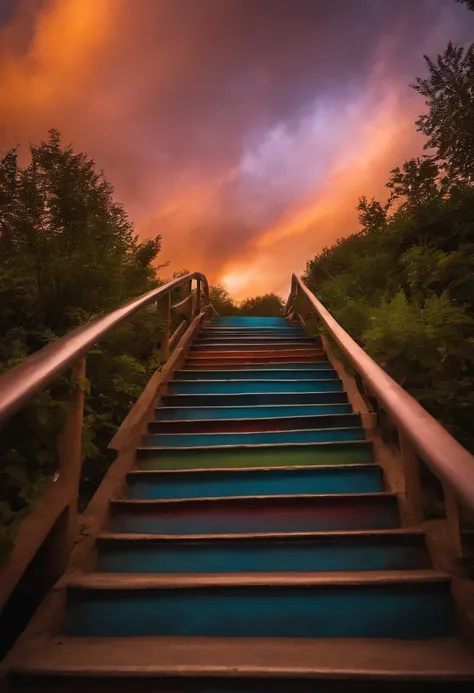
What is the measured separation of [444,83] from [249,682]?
20.5 feet

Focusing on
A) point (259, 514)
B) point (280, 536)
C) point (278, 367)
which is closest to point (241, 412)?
point (278, 367)

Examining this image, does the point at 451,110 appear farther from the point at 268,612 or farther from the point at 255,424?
the point at 268,612

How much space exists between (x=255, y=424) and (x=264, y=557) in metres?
1.32

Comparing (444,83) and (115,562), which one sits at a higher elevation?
(444,83)

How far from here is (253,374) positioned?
4340 mm

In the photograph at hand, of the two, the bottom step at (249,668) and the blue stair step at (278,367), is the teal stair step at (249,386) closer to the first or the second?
the blue stair step at (278,367)

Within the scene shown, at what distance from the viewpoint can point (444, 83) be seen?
514 centimetres

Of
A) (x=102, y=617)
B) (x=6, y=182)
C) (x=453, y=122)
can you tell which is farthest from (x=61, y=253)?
(x=453, y=122)

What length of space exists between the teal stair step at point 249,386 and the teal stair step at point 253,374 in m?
0.25

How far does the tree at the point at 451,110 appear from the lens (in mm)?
4867

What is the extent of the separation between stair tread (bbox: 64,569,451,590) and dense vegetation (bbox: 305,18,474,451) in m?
0.70

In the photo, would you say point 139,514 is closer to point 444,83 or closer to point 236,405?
point 236,405

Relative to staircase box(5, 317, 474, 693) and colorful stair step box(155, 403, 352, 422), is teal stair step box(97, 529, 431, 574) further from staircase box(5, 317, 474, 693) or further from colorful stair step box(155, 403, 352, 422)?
colorful stair step box(155, 403, 352, 422)

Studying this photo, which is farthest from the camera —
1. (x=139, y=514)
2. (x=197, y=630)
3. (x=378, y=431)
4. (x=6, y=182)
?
(x=6, y=182)
